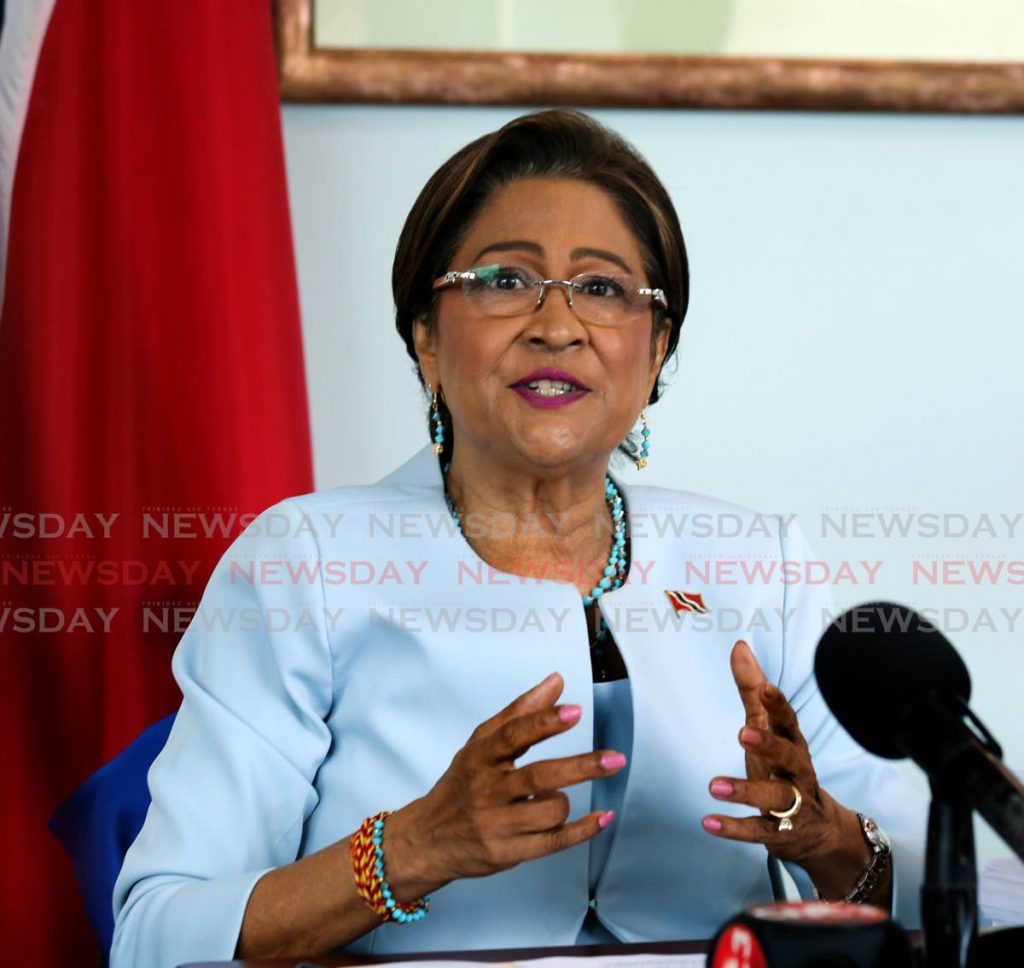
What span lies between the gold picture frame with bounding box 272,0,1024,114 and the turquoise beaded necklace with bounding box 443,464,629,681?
2.38 feet

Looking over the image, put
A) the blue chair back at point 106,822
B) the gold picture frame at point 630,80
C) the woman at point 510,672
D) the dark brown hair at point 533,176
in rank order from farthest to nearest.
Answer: the gold picture frame at point 630,80
the dark brown hair at point 533,176
the blue chair back at point 106,822
the woman at point 510,672

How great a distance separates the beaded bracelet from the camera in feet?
3.84

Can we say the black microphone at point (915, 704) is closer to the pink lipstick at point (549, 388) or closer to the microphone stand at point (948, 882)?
the microphone stand at point (948, 882)

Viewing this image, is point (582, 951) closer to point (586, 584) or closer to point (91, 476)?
point (586, 584)

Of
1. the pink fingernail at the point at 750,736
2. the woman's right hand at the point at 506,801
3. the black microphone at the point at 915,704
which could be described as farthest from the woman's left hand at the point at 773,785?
the black microphone at the point at 915,704

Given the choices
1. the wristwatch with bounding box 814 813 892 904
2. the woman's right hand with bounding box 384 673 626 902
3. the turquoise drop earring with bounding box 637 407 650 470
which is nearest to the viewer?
the woman's right hand with bounding box 384 673 626 902

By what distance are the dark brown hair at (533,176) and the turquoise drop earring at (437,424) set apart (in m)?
0.10

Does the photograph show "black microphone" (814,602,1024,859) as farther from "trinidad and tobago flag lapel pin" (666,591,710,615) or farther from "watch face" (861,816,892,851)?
"trinidad and tobago flag lapel pin" (666,591,710,615)

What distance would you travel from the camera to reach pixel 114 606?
1831 mm

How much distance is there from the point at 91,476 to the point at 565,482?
72cm

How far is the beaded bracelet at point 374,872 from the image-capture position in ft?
3.84

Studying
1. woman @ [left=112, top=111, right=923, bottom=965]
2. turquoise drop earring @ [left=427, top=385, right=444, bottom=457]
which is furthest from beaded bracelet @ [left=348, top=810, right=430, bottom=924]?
turquoise drop earring @ [left=427, top=385, right=444, bottom=457]

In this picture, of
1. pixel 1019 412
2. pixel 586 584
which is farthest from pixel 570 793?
pixel 1019 412

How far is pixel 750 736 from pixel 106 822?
0.74 meters
